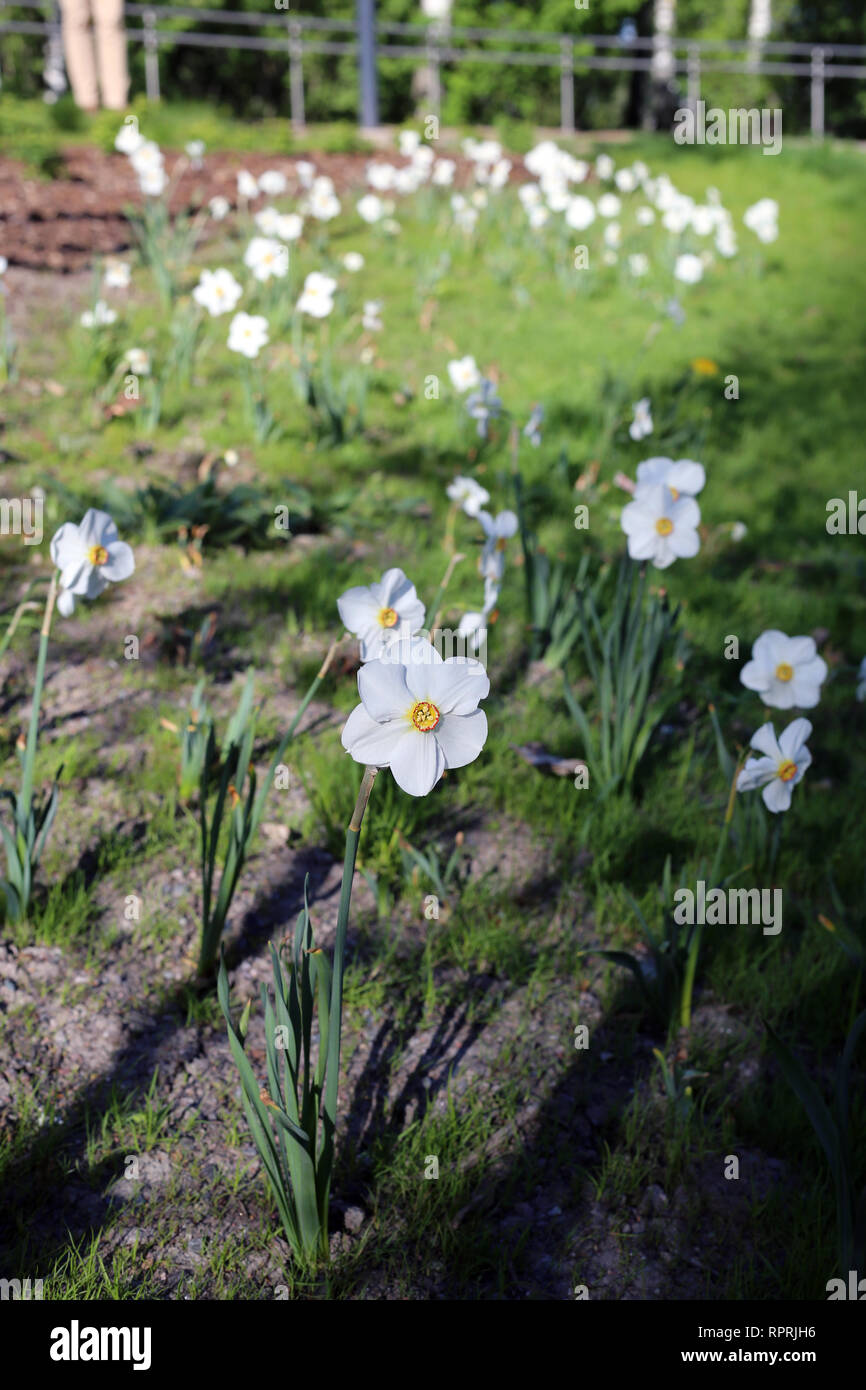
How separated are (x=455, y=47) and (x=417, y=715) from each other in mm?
27586

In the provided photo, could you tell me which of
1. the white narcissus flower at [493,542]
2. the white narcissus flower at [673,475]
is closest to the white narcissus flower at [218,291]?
the white narcissus flower at [493,542]

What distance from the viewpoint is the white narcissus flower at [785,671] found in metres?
1.98

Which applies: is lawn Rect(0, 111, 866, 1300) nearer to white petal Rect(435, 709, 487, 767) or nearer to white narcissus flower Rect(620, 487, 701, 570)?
white narcissus flower Rect(620, 487, 701, 570)

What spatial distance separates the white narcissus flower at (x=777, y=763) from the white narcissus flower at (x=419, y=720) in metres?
0.72

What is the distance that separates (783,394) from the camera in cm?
Answer: 553

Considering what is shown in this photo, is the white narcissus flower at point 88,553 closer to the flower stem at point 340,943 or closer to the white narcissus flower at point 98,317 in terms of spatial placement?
the flower stem at point 340,943

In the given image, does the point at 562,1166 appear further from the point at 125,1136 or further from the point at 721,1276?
the point at 125,1136

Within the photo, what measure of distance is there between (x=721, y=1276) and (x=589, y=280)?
5937mm

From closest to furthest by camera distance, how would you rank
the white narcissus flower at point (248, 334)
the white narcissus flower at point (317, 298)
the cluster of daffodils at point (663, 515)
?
1. the cluster of daffodils at point (663, 515)
2. the white narcissus flower at point (248, 334)
3. the white narcissus flower at point (317, 298)

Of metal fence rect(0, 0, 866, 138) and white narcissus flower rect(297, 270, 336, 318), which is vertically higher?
metal fence rect(0, 0, 866, 138)

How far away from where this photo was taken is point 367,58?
9930 mm

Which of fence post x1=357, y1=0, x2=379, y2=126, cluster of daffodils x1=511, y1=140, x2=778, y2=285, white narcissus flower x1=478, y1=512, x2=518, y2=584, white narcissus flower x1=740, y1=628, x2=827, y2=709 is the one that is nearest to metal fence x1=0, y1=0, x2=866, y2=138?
fence post x1=357, y1=0, x2=379, y2=126

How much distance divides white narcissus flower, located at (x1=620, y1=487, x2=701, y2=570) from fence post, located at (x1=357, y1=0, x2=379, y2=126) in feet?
30.1

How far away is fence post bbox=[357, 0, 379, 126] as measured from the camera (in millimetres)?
9492
